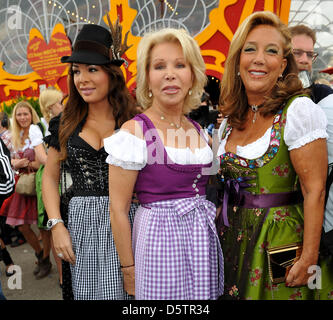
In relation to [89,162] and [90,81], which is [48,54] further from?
[89,162]

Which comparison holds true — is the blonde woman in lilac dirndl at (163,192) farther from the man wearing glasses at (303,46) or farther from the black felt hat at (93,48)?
the man wearing glasses at (303,46)

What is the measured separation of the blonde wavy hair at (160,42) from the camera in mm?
1430

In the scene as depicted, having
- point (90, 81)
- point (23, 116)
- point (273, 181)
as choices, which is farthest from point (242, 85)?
point (23, 116)

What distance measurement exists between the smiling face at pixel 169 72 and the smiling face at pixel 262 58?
14.3 inches

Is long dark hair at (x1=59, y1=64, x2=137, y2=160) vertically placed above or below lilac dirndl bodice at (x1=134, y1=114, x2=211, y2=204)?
above

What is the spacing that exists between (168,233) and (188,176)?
0.29 metres

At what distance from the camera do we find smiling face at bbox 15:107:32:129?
4410mm

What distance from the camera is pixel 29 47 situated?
728 centimetres

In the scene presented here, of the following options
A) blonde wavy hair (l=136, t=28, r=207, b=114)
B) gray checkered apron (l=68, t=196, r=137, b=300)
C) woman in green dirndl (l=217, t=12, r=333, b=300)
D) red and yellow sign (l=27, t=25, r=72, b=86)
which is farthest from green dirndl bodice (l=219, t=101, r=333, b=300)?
red and yellow sign (l=27, t=25, r=72, b=86)

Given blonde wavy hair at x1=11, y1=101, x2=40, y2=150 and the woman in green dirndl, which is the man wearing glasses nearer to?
the woman in green dirndl

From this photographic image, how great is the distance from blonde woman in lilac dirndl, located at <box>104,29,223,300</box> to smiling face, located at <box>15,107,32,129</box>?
3539mm

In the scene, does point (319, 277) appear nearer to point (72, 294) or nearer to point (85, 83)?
point (72, 294)

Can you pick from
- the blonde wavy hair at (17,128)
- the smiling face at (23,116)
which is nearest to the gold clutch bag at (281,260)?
the blonde wavy hair at (17,128)

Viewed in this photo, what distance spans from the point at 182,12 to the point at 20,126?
11.6 feet
